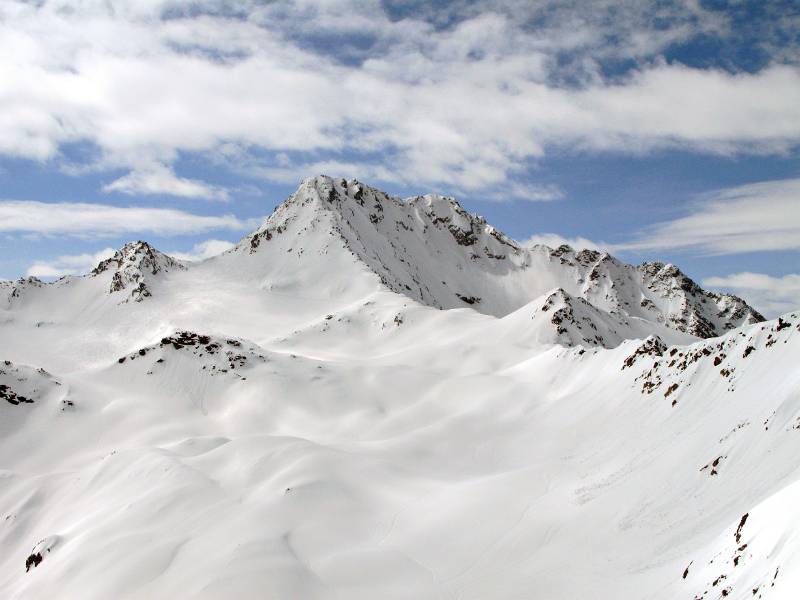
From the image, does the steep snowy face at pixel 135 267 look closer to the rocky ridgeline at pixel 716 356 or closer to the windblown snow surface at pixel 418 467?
the windblown snow surface at pixel 418 467

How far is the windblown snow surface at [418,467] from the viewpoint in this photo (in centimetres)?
1580

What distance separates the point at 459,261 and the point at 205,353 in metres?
112

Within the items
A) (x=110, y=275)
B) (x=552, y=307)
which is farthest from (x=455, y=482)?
(x=110, y=275)

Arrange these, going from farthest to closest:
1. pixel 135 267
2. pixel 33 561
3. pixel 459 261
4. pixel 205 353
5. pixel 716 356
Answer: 1. pixel 459 261
2. pixel 135 267
3. pixel 205 353
4. pixel 33 561
5. pixel 716 356

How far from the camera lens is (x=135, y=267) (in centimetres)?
10925

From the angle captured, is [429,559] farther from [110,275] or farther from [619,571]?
[110,275]

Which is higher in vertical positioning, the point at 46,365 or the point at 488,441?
Result: the point at 46,365

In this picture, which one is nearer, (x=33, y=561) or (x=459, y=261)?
(x=33, y=561)

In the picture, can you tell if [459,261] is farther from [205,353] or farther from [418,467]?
[418,467]

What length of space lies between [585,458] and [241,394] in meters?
35.0

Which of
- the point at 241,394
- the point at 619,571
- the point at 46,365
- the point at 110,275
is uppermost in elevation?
the point at 110,275

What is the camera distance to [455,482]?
27000 millimetres

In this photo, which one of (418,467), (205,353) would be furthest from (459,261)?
(418,467)

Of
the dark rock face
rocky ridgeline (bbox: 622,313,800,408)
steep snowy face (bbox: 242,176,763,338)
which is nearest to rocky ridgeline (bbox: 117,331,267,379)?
the dark rock face
